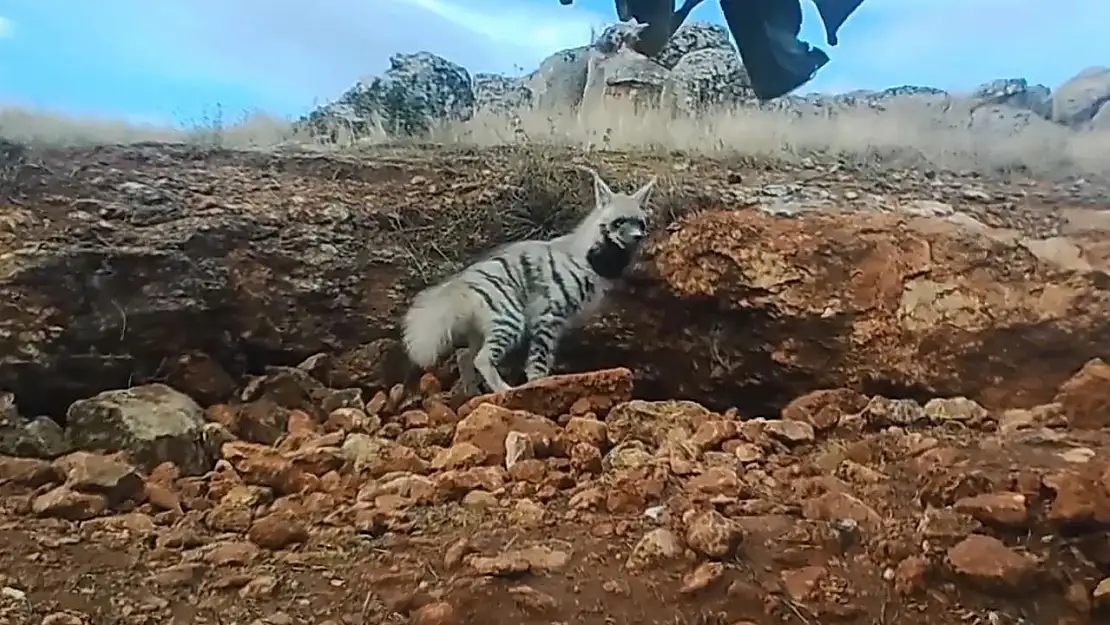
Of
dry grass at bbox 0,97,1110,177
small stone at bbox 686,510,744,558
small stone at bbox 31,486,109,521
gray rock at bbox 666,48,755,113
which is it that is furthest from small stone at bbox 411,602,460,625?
gray rock at bbox 666,48,755,113

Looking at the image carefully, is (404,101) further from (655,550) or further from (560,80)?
(655,550)

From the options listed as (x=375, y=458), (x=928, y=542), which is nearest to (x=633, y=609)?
(x=928, y=542)

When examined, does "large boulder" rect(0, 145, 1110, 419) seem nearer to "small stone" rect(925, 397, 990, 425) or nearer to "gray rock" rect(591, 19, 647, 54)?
"small stone" rect(925, 397, 990, 425)

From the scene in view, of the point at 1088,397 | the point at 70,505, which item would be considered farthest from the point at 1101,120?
the point at 70,505

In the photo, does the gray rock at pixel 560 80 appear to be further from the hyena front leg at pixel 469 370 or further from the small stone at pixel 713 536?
the small stone at pixel 713 536

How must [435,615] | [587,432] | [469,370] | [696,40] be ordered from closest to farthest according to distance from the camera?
[435,615] → [587,432] → [469,370] → [696,40]

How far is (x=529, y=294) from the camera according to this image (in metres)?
1.96

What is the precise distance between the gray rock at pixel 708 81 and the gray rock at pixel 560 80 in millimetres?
290

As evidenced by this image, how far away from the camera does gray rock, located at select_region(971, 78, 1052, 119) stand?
1.97m

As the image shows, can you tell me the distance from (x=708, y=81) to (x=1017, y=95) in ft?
2.14

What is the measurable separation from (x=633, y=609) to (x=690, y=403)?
22.5 inches

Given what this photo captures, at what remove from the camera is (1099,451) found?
1.54 m

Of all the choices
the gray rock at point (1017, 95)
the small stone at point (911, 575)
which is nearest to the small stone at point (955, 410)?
the small stone at point (911, 575)

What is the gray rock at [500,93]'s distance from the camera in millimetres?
2068
